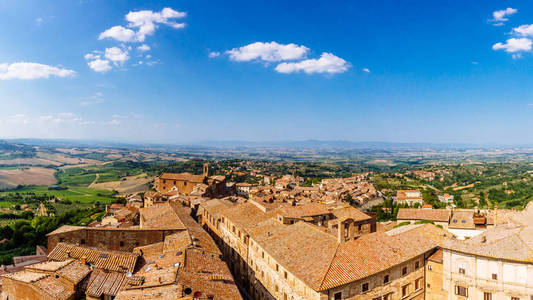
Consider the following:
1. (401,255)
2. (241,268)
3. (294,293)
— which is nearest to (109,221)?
(241,268)

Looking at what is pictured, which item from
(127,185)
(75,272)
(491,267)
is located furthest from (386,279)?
(127,185)

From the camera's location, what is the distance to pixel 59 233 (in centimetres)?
2522

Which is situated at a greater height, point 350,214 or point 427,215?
point 350,214

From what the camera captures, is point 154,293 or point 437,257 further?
point 437,257

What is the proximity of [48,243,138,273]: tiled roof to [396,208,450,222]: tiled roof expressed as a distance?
39641 millimetres

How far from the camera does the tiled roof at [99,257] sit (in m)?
20.0

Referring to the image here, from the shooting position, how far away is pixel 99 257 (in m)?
20.6

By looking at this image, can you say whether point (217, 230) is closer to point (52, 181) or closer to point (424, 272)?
point (424, 272)

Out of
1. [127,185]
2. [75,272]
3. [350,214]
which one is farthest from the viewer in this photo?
[127,185]

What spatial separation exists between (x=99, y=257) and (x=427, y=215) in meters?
42.9

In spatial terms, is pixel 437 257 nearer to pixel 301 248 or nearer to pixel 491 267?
pixel 491 267

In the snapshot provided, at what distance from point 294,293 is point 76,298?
1300cm

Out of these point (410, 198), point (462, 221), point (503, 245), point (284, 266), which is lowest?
point (410, 198)

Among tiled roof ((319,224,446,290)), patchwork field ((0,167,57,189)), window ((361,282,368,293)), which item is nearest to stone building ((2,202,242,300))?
tiled roof ((319,224,446,290))
